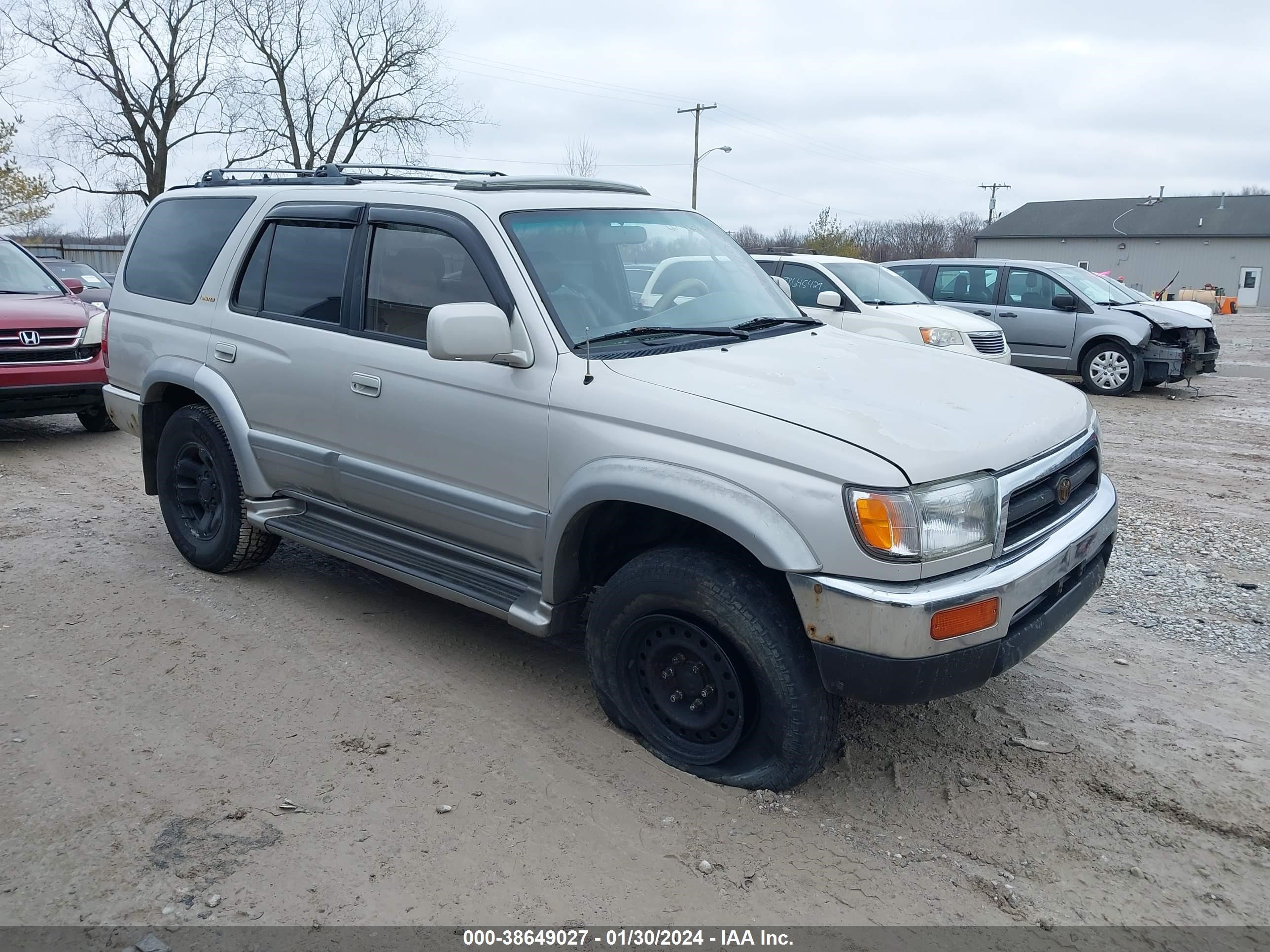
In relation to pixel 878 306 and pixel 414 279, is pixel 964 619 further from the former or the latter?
pixel 878 306

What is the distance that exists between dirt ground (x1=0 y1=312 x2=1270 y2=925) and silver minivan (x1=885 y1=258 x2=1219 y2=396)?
819 cm

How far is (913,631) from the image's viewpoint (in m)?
2.86

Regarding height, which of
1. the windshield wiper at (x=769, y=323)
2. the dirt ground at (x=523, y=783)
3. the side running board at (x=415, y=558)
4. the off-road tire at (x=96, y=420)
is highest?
the windshield wiper at (x=769, y=323)

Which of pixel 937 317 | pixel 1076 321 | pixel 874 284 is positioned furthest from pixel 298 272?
pixel 1076 321

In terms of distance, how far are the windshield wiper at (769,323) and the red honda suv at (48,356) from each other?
6423 millimetres

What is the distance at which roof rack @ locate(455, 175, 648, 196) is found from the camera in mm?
4250

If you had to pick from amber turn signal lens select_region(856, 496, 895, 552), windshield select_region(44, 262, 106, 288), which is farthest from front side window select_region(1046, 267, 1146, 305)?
windshield select_region(44, 262, 106, 288)

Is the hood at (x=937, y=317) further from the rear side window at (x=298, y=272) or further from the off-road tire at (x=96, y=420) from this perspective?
the off-road tire at (x=96, y=420)

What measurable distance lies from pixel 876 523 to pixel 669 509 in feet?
2.21

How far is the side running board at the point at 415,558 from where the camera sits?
380 cm

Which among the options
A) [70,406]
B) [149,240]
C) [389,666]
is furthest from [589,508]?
[70,406]

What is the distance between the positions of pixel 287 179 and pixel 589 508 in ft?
9.88

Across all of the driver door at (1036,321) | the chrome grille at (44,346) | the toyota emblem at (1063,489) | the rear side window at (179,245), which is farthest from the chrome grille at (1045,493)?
the driver door at (1036,321)

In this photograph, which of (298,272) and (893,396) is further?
(298,272)
